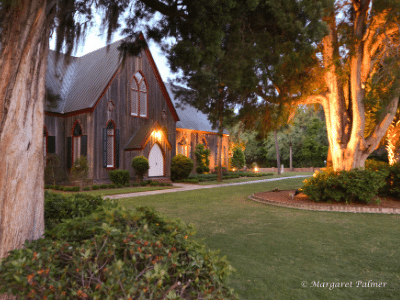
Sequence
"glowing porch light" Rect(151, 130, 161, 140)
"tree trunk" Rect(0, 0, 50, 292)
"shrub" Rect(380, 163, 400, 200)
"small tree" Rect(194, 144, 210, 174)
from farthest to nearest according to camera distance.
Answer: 1. "small tree" Rect(194, 144, 210, 174)
2. "glowing porch light" Rect(151, 130, 161, 140)
3. "shrub" Rect(380, 163, 400, 200)
4. "tree trunk" Rect(0, 0, 50, 292)

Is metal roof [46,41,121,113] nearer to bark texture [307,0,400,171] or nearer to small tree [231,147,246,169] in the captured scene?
bark texture [307,0,400,171]

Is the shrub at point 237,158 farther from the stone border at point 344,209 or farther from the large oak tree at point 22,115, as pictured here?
Result: the large oak tree at point 22,115

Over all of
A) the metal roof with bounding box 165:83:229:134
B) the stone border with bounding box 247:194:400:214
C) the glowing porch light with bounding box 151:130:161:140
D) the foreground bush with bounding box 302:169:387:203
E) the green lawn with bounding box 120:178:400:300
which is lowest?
the green lawn with bounding box 120:178:400:300

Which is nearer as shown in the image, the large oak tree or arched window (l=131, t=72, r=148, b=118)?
the large oak tree

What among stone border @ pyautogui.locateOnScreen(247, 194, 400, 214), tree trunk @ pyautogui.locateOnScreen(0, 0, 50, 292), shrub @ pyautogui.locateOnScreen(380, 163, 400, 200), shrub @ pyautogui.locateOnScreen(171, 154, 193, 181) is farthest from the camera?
shrub @ pyautogui.locateOnScreen(171, 154, 193, 181)

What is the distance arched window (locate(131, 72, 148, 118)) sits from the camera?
19.0 meters

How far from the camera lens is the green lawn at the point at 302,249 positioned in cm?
Answer: 326

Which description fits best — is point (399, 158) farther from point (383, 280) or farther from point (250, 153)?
point (250, 153)

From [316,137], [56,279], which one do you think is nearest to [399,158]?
[56,279]

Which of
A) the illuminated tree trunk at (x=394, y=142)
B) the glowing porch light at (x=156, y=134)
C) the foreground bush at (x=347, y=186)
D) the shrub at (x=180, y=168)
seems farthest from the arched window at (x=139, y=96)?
the illuminated tree trunk at (x=394, y=142)

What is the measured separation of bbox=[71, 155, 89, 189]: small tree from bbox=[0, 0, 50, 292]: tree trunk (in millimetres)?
12204

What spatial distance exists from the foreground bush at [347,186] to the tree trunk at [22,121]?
27.6 feet

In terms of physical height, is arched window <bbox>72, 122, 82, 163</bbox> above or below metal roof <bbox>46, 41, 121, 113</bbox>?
below

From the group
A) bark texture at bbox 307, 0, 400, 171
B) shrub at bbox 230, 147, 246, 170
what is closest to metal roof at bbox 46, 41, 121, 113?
bark texture at bbox 307, 0, 400, 171
